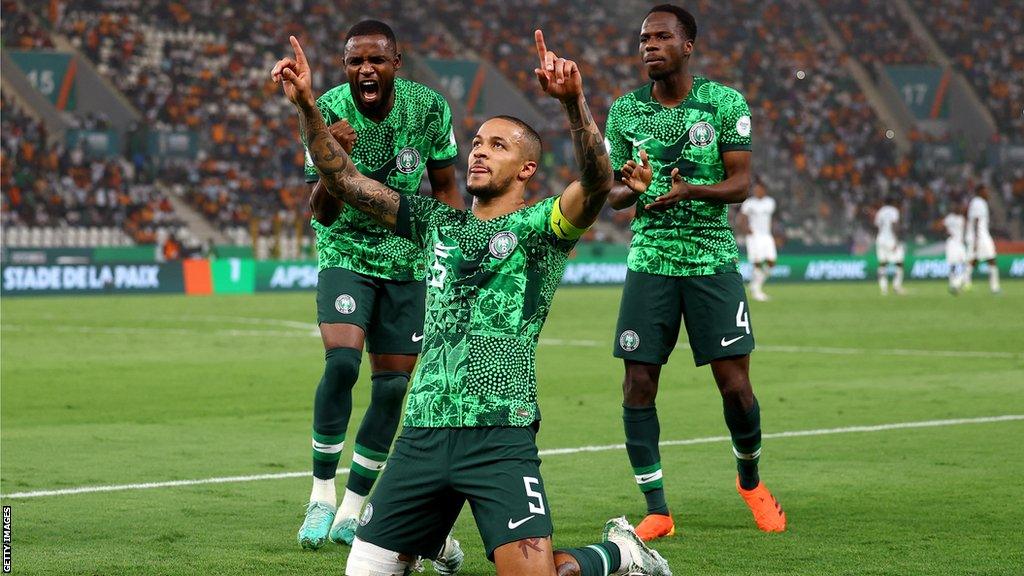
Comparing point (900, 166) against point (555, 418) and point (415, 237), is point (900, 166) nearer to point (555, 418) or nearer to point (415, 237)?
point (555, 418)

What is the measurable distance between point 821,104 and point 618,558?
145 feet

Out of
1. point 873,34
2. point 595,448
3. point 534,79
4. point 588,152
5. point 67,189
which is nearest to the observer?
point 588,152

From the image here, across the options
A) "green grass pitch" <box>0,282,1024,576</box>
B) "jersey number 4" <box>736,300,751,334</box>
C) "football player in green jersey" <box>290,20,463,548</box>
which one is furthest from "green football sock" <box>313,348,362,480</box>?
"jersey number 4" <box>736,300,751,334</box>

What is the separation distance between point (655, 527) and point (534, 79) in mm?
40223

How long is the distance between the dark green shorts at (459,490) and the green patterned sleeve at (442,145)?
2.29 metres

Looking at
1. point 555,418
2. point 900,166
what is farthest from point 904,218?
point 555,418

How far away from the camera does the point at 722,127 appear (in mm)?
6801

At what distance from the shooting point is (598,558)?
4.89 m

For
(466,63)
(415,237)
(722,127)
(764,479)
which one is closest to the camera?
(415,237)

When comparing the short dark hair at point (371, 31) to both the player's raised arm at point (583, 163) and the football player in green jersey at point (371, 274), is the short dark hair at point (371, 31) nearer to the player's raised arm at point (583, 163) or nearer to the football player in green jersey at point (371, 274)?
the football player in green jersey at point (371, 274)

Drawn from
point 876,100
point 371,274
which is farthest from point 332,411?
point 876,100

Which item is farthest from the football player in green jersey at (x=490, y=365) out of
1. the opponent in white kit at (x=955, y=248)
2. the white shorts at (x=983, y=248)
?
the opponent in white kit at (x=955, y=248)

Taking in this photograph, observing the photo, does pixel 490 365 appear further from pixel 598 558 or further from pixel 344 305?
pixel 344 305

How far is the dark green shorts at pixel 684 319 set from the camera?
22.2 ft
